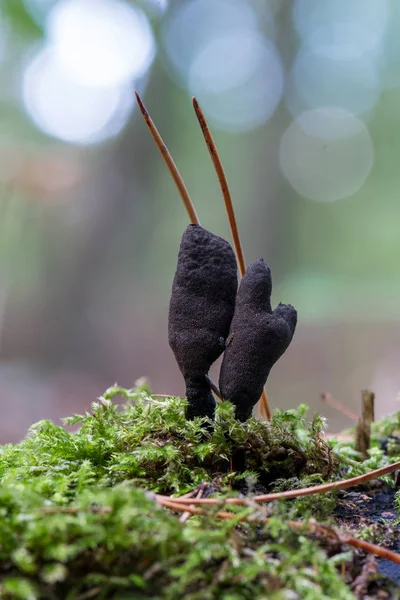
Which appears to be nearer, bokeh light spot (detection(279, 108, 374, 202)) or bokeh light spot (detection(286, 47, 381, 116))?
bokeh light spot (detection(286, 47, 381, 116))

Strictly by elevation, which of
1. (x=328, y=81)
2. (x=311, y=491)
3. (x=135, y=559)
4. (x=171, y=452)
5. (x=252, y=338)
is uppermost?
(x=328, y=81)

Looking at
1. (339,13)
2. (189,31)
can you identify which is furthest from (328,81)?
(189,31)

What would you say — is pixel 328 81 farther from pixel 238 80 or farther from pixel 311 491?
pixel 311 491

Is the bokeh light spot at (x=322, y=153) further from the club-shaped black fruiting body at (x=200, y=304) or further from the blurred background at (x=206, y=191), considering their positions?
the club-shaped black fruiting body at (x=200, y=304)

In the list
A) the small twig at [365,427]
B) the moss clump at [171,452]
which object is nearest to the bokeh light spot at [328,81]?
the small twig at [365,427]

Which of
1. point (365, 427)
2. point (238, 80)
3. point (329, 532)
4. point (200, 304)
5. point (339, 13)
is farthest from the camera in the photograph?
point (339, 13)

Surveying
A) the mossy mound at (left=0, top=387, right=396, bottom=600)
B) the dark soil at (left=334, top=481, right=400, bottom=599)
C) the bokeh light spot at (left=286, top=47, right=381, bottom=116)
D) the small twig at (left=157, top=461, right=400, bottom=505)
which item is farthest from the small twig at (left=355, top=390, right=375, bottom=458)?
the bokeh light spot at (left=286, top=47, right=381, bottom=116)

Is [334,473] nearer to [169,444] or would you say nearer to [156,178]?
[169,444]

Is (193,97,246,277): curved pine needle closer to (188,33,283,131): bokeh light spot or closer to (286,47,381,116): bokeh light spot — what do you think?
(188,33,283,131): bokeh light spot
